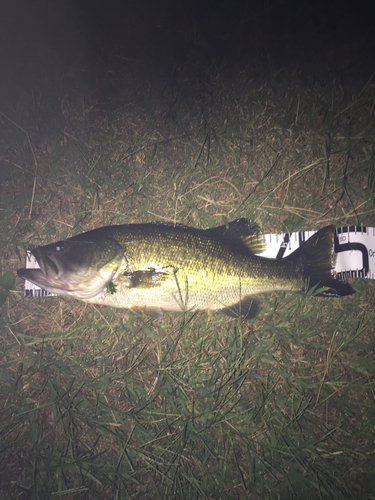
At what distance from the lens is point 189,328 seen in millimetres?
2154

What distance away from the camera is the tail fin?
192 centimetres

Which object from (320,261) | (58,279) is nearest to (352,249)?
(320,261)

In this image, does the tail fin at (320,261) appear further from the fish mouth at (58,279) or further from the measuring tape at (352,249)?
the fish mouth at (58,279)

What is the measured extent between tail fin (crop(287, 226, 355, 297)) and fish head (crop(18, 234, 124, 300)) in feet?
4.43

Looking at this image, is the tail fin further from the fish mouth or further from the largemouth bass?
the fish mouth

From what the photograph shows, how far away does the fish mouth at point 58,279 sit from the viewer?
5.93ft

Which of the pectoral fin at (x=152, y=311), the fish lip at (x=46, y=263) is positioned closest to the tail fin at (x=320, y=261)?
the pectoral fin at (x=152, y=311)

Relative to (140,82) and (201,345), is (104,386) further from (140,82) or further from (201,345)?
(140,82)

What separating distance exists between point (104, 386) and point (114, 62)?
2949mm

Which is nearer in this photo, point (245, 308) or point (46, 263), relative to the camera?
point (46, 263)

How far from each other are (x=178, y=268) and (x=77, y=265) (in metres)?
0.72

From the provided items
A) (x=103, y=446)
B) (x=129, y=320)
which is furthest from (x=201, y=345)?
(x=103, y=446)

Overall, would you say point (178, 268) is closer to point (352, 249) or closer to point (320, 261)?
point (320, 261)

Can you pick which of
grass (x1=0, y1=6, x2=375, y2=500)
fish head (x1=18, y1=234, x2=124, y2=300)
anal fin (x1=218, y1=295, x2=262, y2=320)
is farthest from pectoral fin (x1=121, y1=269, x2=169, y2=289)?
anal fin (x1=218, y1=295, x2=262, y2=320)
